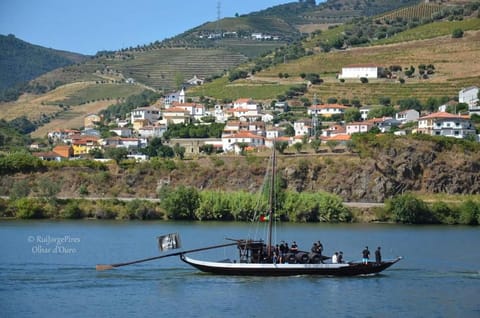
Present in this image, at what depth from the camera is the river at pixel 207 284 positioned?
43.3 metres

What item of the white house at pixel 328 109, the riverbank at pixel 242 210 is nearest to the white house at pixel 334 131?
the white house at pixel 328 109

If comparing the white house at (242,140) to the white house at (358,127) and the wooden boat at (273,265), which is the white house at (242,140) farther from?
the wooden boat at (273,265)

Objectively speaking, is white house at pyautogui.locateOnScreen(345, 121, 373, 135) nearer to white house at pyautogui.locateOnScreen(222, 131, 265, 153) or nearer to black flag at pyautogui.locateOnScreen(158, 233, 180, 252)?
Result: white house at pyautogui.locateOnScreen(222, 131, 265, 153)

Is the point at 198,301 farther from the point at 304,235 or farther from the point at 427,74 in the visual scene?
the point at 427,74

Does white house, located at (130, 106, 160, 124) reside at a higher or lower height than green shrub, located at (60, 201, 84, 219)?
higher

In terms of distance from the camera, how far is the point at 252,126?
13400 cm

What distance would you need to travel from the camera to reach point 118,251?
6075 cm

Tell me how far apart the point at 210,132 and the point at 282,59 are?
50.6 metres

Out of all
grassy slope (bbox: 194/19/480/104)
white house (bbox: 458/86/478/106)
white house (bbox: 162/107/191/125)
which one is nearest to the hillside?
white house (bbox: 458/86/478/106)

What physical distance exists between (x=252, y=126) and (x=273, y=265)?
83.2 m

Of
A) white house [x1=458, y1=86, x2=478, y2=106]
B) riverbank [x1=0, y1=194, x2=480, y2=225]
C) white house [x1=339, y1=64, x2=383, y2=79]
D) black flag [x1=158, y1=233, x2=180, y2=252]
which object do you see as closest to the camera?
black flag [x1=158, y1=233, x2=180, y2=252]

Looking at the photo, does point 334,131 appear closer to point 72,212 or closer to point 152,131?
point 152,131

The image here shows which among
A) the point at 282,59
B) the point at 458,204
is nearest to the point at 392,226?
the point at 458,204

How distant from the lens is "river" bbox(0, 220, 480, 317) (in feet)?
142
